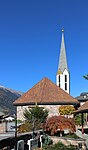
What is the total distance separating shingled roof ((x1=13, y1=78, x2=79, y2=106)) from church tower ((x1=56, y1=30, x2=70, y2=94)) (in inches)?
805

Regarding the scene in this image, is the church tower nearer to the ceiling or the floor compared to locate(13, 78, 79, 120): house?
nearer to the ceiling

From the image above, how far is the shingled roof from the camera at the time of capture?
40125 millimetres

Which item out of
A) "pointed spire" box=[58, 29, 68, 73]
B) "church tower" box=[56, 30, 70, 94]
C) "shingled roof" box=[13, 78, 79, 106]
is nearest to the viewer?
"shingled roof" box=[13, 78, 79, 106]

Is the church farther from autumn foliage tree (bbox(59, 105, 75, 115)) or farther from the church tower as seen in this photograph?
the church tower

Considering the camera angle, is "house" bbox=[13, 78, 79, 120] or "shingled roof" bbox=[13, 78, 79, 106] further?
"shingled roof" bbox=[13, 78, 79, 106]

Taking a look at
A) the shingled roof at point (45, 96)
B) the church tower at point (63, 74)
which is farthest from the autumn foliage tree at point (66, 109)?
the church tower at point (63, 74)

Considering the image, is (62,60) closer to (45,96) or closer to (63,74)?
(63,74)

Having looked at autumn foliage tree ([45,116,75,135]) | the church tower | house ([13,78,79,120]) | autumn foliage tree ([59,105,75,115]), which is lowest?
autumn foliage tree ([45,116,75,135])

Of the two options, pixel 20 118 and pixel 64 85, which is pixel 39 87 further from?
pixel 64 85

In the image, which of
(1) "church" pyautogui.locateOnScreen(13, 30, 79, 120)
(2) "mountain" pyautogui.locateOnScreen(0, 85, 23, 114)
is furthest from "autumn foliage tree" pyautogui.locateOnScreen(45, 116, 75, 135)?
(1) "church" pyautogui.locateOnScreen(13, 30, 79, 120)

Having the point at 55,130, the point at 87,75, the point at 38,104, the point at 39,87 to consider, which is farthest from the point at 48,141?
the point at 39,87

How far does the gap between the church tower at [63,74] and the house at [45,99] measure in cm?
2055

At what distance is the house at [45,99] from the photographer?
131 feet

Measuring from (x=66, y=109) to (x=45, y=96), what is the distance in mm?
3992
